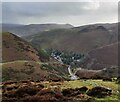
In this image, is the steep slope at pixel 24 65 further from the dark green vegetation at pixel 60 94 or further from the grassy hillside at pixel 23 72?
the dark green vegetation at pixel 60 94

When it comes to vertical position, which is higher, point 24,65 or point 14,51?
point 14,51

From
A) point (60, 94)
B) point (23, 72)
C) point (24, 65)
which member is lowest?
point (23, 72)

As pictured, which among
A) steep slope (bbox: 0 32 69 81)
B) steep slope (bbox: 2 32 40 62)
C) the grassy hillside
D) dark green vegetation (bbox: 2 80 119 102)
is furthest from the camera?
steep slope (bbox: 2 32 40 62)

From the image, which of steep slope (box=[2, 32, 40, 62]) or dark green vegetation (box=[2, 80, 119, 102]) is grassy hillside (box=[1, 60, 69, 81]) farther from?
dark green vegetation (box=[2, 80, 119, 102])

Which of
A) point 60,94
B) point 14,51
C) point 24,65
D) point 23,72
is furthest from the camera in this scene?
point 14,51

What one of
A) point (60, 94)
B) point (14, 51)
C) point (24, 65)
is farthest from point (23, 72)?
point (60, 94)

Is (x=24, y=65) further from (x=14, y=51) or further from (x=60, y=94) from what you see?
(x=60, y=94)

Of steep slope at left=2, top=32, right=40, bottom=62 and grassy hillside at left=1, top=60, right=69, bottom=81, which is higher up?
steep slope at left=2, top=32, right=40, bottom=62

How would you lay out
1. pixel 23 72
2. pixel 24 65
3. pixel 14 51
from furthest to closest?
pixel 14 51 < pixel 24 65 < pixel 23 72

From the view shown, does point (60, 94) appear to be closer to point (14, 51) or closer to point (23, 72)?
point (23, 72)

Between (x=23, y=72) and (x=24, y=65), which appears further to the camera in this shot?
(x=24, y=65)

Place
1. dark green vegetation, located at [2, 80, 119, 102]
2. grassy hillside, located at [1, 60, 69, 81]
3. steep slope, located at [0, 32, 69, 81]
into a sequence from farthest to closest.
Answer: steep slope, located at [0, 32, 69, 81] → grassy hillside, located at [1, 60, 69, 81] → dark green vegetation, located at [2, 80, 119, 102]

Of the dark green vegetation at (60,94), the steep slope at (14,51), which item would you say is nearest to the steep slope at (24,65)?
the steep slope at (14,51)

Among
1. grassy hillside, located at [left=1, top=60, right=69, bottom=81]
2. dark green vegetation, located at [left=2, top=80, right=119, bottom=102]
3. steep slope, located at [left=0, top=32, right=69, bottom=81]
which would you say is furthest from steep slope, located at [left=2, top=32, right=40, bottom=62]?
dark green vegetation, located at [left=2, top=80, right=119, bottom=102]
